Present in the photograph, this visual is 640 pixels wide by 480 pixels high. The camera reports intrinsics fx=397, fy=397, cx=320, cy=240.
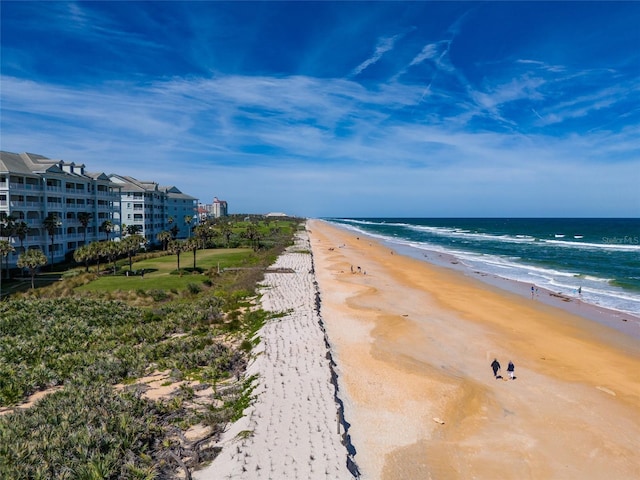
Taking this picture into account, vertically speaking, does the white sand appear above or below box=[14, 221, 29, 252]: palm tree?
below

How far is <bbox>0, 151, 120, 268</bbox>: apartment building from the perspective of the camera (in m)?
41.6

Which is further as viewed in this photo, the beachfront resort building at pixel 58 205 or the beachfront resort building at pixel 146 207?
the beachfront resort building at pixel 146 207

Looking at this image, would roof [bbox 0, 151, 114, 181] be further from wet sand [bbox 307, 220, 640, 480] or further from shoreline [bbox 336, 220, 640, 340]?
shoreline [bbox 336, 220, 640, 340]

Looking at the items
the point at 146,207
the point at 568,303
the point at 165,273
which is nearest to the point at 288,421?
the point at 568,303

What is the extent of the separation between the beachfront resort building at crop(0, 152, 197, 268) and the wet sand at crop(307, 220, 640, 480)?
114 feet

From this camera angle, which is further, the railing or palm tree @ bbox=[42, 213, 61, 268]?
palm tree @ bbox=[42, 213, 61, 268]

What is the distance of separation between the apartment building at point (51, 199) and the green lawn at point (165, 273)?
7505mm

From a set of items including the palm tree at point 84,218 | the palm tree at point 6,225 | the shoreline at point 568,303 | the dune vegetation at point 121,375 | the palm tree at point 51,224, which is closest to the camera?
the dune vegetation at point 121,375

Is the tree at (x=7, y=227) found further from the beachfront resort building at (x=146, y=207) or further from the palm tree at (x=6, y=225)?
the beachfront resort building at (x=146, y=207)

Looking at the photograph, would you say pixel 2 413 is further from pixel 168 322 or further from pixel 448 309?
pixel 448 309

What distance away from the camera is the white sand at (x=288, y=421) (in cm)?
1037

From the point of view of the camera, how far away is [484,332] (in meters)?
25.1

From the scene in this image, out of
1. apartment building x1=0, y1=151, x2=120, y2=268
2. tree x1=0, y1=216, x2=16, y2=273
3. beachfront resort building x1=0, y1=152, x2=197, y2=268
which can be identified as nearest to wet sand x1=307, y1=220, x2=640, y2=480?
tree x1=0, y1=216, x2=16, y2=273

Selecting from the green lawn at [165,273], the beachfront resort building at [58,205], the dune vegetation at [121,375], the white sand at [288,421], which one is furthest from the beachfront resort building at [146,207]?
the white sand at [288,421]
